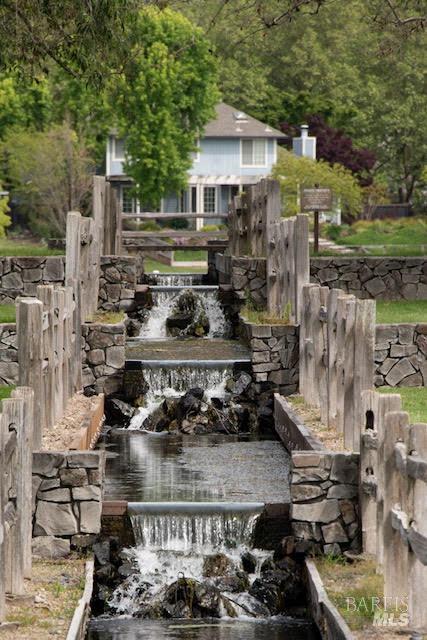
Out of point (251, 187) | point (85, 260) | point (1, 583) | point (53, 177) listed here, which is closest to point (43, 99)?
point (53, 177)

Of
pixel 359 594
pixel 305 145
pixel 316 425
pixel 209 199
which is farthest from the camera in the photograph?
pixel 209 199

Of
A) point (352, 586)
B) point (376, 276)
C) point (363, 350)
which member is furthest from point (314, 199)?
point (352, 586)

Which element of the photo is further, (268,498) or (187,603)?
(268,498)

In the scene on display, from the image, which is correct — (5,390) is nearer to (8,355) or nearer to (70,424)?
(8,355)

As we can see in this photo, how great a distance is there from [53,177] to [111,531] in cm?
3903

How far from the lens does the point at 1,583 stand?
1065 centimetres

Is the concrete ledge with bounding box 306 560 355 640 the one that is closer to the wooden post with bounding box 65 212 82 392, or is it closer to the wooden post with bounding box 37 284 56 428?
the wooden post with bounding box 37 284 56 428

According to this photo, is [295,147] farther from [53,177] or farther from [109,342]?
[109,342]

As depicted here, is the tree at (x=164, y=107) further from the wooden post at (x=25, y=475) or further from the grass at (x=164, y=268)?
the wooden post at (x=25, y=475)

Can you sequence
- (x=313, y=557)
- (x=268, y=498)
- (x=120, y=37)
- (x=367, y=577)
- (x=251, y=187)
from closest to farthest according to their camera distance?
(x=367, y=577) < (x=313, y=557) < (x=268, y=498) < (x=120, y=37) < (x=251, y=187)

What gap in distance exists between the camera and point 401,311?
26.3 meters

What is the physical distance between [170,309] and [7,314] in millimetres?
3027

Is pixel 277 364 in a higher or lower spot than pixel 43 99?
lower

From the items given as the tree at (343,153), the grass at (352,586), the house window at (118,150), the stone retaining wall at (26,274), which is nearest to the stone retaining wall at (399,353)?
the stone retaining wall at (26,274)
